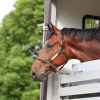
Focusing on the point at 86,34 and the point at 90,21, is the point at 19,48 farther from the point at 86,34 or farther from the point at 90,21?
the point at 86,34

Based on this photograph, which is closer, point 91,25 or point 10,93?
point 91,25

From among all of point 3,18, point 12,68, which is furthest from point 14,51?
point 3,18

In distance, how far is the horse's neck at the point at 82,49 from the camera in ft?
11.9

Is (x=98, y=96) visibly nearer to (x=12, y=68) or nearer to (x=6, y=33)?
(x=12, y=68)

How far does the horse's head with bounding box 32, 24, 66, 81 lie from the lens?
3.49 metres

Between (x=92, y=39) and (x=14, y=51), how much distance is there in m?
7.35

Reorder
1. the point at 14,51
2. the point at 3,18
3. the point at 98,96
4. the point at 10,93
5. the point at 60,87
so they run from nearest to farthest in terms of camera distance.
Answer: the point at 98,96 → the point at 60,87 → the point at 10,93 → the point at 14,51 → the point at 3,18

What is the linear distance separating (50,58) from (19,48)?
24.2 ft

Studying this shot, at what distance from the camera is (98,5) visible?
4543 mm

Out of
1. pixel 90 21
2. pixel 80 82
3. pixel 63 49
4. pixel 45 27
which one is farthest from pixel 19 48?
pixel 80 82

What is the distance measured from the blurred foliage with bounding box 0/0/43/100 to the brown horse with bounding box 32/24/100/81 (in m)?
6.06

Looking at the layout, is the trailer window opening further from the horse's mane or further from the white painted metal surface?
the white painted metal surface

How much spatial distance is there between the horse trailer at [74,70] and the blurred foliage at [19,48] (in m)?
5.39

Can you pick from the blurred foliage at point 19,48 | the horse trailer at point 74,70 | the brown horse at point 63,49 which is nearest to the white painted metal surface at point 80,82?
the horse trailer at point 74,70
